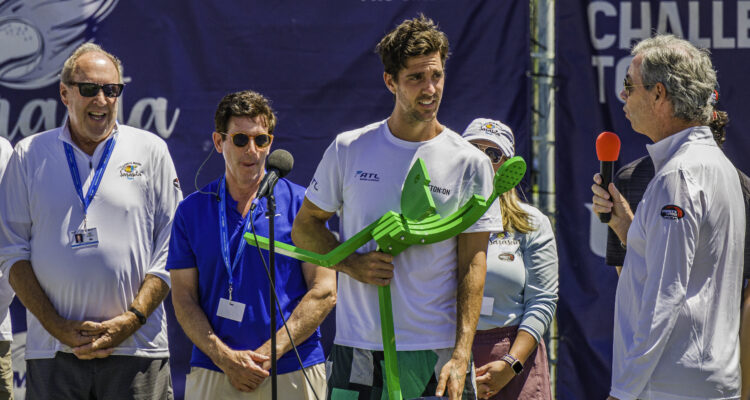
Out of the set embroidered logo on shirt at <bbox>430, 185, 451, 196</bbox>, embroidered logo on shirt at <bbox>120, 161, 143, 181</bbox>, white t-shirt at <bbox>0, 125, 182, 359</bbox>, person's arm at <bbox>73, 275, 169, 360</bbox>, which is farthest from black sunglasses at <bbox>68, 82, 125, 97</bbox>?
embroidered logo on shirt at <bbox>430, 185, 451, 196</bbox>

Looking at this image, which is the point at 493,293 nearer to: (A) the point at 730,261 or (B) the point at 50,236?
(A) the point at 730,261

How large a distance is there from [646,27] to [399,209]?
8.35ft

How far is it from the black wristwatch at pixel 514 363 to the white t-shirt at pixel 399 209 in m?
0.83

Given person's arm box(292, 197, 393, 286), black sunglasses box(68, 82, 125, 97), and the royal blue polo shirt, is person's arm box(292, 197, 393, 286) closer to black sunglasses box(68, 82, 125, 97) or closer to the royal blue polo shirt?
the royal blue polo shirt

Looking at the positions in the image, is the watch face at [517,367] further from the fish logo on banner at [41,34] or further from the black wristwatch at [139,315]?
the fish logo on banner at [41,34]

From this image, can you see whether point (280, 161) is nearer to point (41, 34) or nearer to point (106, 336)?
point (106, 336)

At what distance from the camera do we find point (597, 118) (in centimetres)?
477

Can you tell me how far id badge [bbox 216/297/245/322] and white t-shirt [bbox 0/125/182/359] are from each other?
40 centimetres

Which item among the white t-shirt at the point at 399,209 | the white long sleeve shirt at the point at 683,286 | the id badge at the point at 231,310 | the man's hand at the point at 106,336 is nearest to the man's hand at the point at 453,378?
the white t-shirt at the point at 399,209

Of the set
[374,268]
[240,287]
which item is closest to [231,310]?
[240,287]

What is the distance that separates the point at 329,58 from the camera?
16.3ft

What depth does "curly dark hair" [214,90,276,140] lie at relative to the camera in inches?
154

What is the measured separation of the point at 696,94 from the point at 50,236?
2.80 meters

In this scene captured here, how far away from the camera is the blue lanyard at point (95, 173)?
12.7 ft
